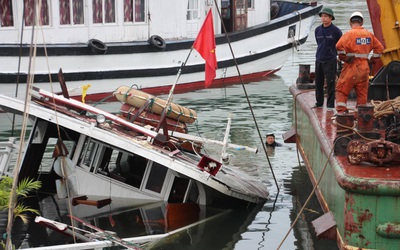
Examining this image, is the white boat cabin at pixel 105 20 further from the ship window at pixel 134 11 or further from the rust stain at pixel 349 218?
the rust stain at pixel 349 218

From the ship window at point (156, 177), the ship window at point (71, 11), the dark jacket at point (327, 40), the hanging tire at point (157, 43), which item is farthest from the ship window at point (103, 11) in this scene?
the ship window at point (156, 177)

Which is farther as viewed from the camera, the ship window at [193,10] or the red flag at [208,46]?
the ship window at [193,10]

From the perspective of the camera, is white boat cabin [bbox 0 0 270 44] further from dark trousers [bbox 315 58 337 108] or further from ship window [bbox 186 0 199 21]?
dark trousers [bbox 315 58 337 108]

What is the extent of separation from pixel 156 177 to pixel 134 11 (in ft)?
33.9

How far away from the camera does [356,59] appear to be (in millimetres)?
9992

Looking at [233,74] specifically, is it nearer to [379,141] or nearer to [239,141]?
[239,141]

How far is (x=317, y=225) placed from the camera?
811cm

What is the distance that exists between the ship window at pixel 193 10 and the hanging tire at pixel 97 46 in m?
3.19

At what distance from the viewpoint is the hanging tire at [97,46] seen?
18938mm

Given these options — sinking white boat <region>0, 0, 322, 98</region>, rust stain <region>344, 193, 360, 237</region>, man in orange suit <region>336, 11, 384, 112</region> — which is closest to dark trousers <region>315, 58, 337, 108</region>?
man in orange suit <region>336, 11, 384, 112</region>

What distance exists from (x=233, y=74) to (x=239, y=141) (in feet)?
23.6

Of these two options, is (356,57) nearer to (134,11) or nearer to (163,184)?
(163,184)

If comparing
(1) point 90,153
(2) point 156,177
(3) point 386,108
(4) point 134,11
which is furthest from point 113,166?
(4) point 134,11

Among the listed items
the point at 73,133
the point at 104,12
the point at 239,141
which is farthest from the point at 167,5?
the point at 73,133
